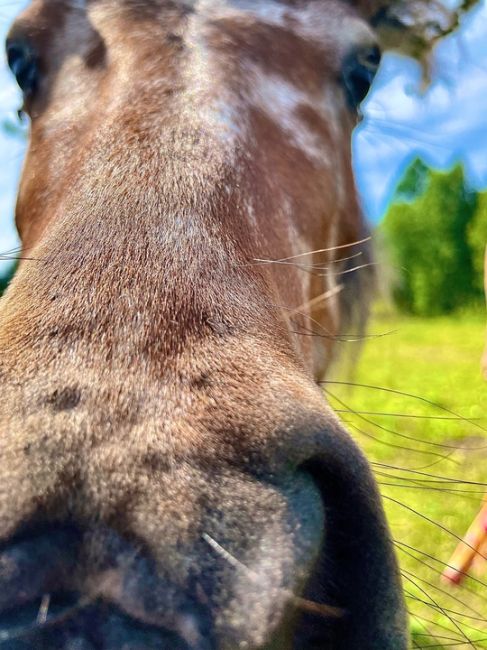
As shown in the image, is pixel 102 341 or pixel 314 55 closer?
pixel 102 341

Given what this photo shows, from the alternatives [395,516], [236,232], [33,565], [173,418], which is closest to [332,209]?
[236,232]

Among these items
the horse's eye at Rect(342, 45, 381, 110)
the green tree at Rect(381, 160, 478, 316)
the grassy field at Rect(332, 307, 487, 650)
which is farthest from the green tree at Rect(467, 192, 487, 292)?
the horse's eye at Rect(342, 45, 381, 110)

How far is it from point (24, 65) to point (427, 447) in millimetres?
5432

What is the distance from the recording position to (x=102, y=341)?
1.15 m

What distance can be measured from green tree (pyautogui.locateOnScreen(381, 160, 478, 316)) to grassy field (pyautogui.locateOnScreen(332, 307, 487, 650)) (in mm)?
6505

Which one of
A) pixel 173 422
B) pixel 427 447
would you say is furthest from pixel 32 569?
pixel 427 447

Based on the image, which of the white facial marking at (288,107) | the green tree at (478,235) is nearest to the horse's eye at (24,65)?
the white facial marking at (288,107)

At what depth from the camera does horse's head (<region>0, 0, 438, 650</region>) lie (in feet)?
3.11

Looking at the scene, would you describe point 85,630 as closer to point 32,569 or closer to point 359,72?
point 32,569

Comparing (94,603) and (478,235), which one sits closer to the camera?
(94,603)

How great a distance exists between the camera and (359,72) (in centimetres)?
260

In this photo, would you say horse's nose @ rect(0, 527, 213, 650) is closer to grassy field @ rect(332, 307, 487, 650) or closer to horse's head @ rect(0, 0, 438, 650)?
horse's head @ rect(0, 0, 438, 650)

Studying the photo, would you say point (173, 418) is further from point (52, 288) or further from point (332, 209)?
point (332, 209)

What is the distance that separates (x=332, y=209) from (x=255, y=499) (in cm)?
161
